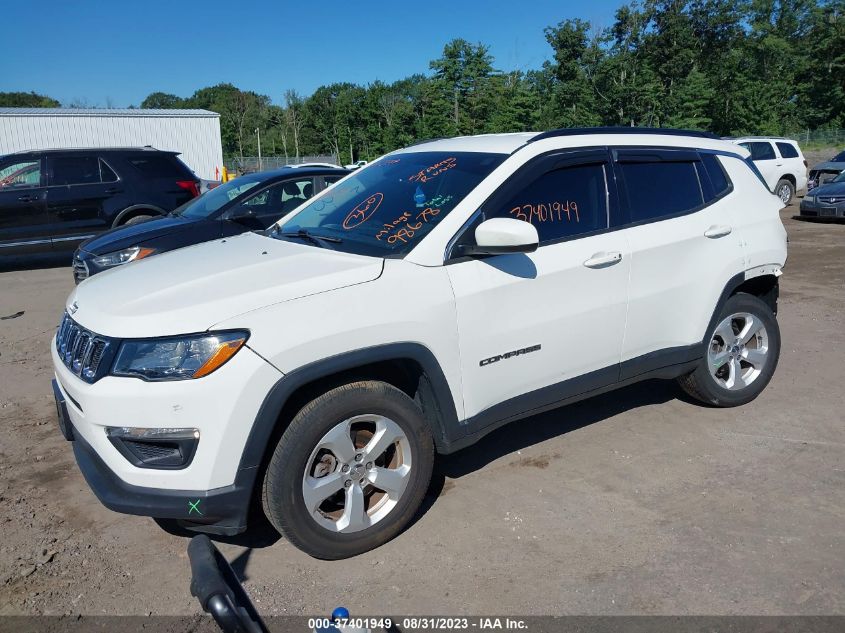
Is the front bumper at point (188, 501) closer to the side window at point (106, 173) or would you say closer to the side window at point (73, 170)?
the side window at point (106, 173)

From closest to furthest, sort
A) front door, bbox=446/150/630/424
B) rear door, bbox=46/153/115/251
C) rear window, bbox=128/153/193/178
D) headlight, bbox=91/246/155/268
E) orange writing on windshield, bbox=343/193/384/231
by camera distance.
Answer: front door, bbox=446/150/630/424 → orange writing on windshield, bbox=343/193/384/231 → headlight, bbox=91/246/155/268 → rear door, bbox=46/153/115/251 → rear window, bbox=128/153/193/178

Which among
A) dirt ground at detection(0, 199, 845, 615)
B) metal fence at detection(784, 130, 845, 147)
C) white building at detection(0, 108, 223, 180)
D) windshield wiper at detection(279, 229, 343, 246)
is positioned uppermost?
white building at detection(0, 108, 223, 180)

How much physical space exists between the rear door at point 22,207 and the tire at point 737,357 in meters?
10.00

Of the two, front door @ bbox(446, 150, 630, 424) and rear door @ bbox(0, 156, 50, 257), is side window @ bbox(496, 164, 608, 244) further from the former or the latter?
rear door @ bbox(0, 156, 50, 257)

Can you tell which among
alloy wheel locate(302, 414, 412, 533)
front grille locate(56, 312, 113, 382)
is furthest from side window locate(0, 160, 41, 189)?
alloy wheel locate(302, 414, 412, 533)

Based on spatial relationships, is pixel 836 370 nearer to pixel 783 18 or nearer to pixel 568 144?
pixel 568 144

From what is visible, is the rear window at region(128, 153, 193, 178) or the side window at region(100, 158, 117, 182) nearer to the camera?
the side window at region(100, 158, 117, 182)

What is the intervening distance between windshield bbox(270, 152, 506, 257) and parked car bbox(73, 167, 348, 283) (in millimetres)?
3023

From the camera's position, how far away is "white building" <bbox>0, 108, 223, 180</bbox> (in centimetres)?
3055

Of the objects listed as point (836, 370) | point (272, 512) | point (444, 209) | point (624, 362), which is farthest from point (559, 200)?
point (836, 370)

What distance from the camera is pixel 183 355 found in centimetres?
285

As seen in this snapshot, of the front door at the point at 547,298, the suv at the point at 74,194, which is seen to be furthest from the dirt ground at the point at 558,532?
the suv at the point at 74,194

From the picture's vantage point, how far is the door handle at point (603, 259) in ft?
12.7

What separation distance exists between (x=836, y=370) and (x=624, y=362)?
2777 millimetres
